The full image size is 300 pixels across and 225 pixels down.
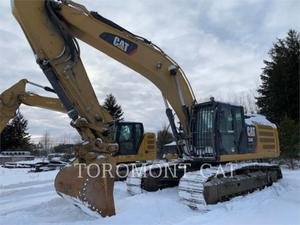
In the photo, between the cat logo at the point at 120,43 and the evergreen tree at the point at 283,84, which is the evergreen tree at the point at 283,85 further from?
the cat logo at the point at 120,43

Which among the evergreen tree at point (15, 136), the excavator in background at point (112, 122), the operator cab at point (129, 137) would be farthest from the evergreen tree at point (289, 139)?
the evergreen tree at point (15, 136)

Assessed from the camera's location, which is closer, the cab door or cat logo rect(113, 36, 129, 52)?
cat logo rect(113, 36, 129, 52)

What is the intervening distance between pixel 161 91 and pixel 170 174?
2.50 metres

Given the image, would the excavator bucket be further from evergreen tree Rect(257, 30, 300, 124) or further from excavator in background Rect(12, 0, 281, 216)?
evergreen tree Rect(257, 30, 300, 124)

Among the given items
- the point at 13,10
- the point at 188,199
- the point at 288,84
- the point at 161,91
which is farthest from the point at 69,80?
the point at 288,84

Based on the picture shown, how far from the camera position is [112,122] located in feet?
23.1

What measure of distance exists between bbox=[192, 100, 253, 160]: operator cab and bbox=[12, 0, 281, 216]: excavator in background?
23mm

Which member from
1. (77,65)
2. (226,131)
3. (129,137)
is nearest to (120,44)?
(77,65)

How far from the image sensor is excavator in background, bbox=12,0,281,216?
6.06 meters

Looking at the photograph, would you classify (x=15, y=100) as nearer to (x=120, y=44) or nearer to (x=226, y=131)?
(x=120, y=44)

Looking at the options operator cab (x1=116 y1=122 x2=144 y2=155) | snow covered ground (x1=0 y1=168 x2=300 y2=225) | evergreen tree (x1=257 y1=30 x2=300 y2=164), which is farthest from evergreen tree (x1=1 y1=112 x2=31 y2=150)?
snow covered ground (x1=0 y1=168 x2=300 y2=225)

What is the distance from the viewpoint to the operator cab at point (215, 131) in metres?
8.33

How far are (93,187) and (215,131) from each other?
3.55 meters

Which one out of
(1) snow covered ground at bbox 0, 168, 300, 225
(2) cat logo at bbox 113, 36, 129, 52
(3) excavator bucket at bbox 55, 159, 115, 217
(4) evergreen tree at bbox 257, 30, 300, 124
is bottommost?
(1) snow covered ground at bbox 0, 168, 300, 225
